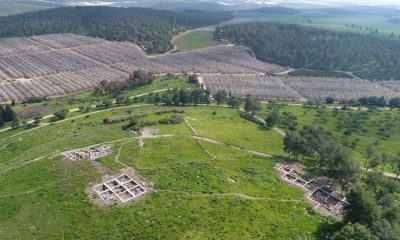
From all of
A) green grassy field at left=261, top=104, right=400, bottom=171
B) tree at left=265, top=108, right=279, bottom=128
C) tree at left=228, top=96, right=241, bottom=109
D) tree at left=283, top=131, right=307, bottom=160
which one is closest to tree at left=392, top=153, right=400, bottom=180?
green grassy field at left=261, top=104, right=400, bottom=171

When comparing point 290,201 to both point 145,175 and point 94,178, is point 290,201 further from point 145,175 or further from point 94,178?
point 94,178

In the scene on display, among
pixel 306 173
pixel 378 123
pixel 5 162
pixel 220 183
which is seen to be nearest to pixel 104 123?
pixel 5 162

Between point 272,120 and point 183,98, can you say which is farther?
point 183,98

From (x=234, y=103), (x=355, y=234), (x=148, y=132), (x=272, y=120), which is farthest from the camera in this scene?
(x=234, y=103)

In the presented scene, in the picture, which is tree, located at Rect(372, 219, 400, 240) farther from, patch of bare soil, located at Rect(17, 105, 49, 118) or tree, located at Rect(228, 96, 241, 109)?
patch of bare soil, located at Rect(17, 105, 49, 118)

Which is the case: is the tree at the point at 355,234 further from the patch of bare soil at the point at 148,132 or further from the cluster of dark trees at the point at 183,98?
the cluster of dark trees at the point at 183,98

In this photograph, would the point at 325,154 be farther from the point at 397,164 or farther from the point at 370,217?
the point at 370,217

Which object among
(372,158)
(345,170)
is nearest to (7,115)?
(345,170)
